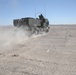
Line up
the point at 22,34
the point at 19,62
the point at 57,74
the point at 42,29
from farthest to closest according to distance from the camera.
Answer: the point at 42,29 → the point at 22,34 → the point at 19,62 → the point at 57,74

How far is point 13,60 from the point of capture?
31.7 ft

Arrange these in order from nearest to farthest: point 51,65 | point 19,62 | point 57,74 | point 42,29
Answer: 1. point 57,74
2. point 51,65
3. point 19,62
4. point 42,29

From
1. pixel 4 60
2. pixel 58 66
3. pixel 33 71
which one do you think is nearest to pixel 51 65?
pixel 58 66

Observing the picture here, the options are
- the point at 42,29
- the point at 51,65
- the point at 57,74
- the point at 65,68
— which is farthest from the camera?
the point at 42,29

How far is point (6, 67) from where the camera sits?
8273 millimetres

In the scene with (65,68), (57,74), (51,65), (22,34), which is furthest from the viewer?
(22,34)

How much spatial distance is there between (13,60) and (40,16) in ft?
75.8

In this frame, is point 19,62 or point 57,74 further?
point 19,62

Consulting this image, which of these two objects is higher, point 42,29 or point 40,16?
point 40,16

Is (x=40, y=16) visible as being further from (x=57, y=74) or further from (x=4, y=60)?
(x=57, y=74)

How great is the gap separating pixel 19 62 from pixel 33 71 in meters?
1.74

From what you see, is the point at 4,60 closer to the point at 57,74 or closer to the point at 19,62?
the point at 19,62

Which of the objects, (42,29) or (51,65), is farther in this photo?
(42,29)

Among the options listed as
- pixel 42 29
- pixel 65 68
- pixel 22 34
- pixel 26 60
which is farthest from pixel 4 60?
pixel 42 29
